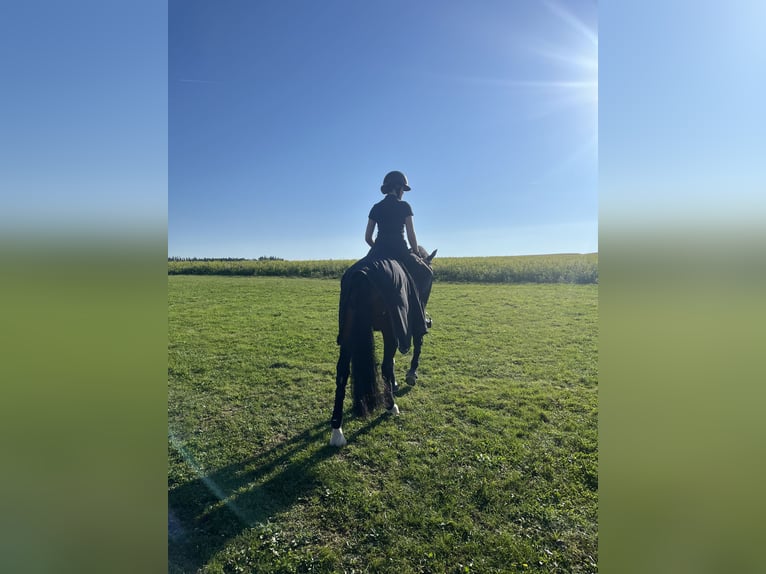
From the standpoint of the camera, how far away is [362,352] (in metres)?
4.02

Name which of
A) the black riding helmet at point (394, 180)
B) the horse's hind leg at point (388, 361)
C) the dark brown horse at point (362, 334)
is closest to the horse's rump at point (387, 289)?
the dark brown horse at point (362, 334)

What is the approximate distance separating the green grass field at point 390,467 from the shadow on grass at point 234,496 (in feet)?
0.05

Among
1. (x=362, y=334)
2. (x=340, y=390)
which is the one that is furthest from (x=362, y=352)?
(x=340, y=390)

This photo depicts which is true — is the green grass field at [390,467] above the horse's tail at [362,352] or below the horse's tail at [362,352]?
below

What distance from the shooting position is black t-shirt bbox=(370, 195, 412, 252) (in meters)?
4.88

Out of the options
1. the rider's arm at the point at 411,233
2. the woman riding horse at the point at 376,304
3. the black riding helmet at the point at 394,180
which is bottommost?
the woman riding horse at the point at 376,304

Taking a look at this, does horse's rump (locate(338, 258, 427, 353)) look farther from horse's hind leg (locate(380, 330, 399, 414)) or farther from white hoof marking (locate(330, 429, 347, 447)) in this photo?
white hoof marking (locate(330, 429, 347, 447))

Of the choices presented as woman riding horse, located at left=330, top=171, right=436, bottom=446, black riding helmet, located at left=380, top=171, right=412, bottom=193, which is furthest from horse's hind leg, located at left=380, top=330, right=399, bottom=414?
black riding helmet, located at left=380, top=171, right=412, bottom=193

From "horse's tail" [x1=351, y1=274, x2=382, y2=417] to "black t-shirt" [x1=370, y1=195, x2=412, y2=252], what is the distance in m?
1.07

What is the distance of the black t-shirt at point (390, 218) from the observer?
16.0 ft

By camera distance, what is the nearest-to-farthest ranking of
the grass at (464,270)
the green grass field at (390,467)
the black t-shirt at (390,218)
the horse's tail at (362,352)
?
the green grass field at (390,467) → the horse's tail at (362,352) → the black t-shirt at (390,218) → the grass at (464,270)

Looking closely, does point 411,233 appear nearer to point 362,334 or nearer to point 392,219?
point 392,219

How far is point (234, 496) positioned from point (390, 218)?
3947 mm

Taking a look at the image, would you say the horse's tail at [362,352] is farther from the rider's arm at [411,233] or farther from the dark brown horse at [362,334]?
the rider's arm at [411,233]
